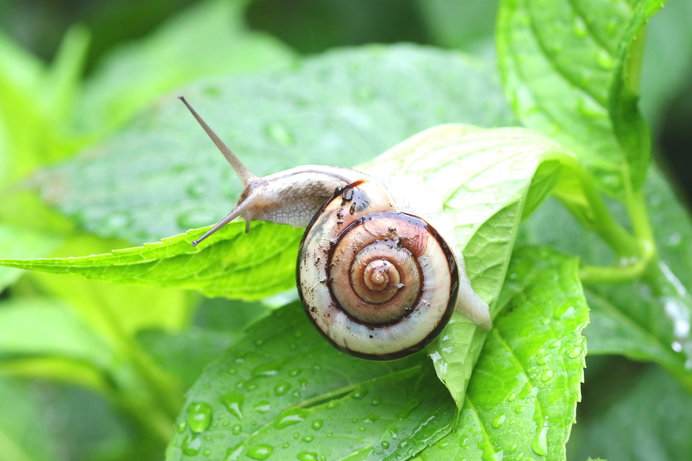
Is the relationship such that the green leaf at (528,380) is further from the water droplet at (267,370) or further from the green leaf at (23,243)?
the green leaf at (23,243)

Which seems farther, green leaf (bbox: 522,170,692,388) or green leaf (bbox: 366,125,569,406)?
green leaf (bbox: 522,170,692,388)

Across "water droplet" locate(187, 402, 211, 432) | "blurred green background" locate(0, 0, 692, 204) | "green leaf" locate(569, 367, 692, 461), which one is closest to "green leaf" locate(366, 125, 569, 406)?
"water droplet" locate(187, 402, 211, 432)

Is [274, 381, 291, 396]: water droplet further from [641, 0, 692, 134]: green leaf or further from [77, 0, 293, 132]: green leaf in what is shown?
[641, 0, 692, 134]: green leaf

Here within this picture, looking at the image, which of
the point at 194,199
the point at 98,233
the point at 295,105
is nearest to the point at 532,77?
the point at 295,105

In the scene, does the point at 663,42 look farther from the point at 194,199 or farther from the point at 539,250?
the point at 194,199

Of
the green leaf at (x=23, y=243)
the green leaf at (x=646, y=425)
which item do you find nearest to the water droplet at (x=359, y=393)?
the green leaf at (x=23, y=243)
